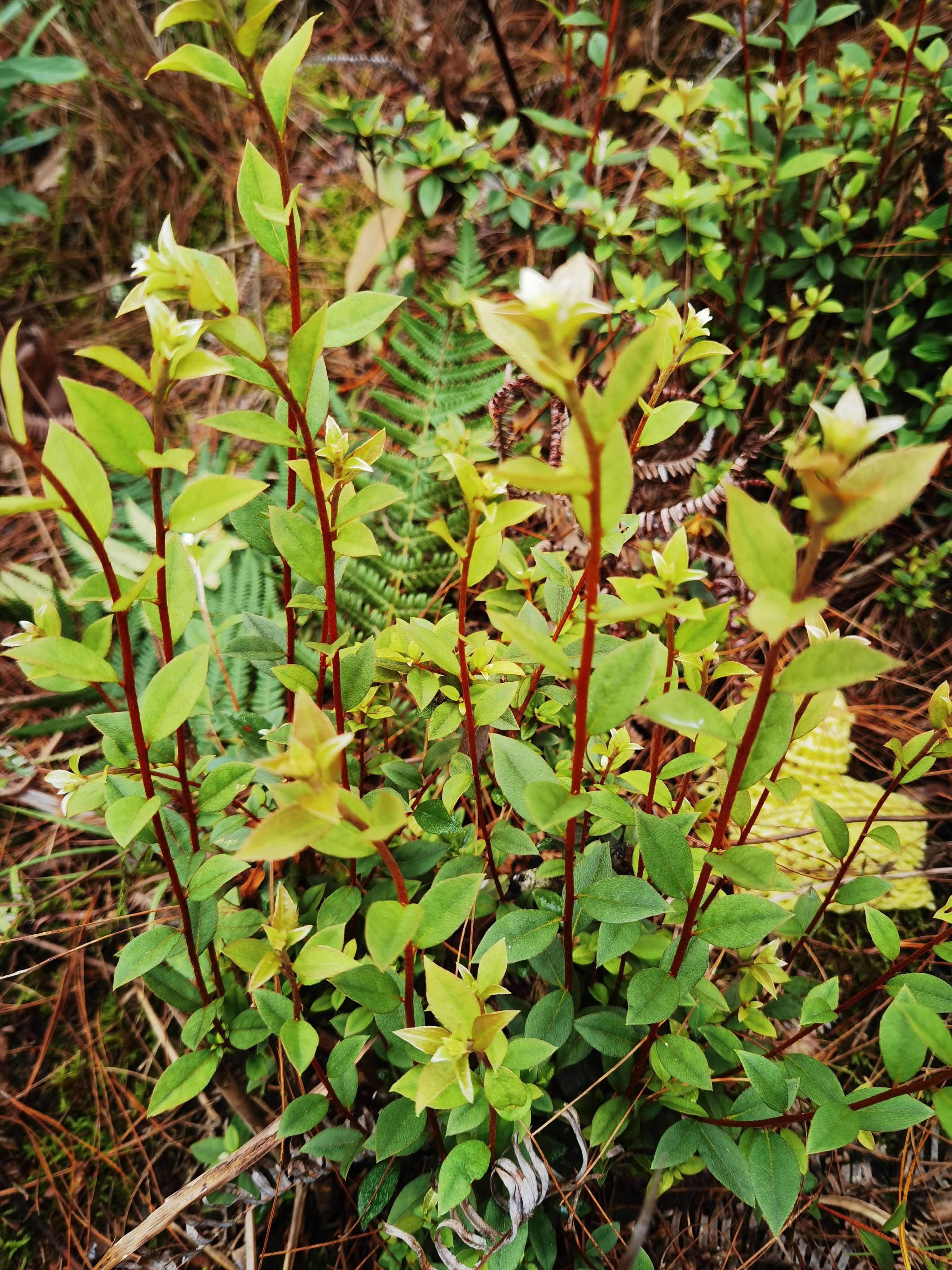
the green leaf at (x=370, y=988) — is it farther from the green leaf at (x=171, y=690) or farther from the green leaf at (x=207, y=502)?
the green leaf at (x=207, y=502)

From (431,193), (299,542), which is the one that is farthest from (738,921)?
(431,193)

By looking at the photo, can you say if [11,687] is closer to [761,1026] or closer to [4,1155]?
[4,1155]

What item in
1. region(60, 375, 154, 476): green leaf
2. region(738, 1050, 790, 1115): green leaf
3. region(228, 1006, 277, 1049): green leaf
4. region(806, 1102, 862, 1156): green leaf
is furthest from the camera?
region(228, 1006, 277, 1049): green leaf

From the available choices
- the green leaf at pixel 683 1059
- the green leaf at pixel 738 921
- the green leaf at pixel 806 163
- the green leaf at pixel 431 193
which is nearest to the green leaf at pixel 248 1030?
the green leaf at pixel 683 1059

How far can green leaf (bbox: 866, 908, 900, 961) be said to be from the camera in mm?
1093

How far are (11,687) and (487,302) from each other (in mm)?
2212

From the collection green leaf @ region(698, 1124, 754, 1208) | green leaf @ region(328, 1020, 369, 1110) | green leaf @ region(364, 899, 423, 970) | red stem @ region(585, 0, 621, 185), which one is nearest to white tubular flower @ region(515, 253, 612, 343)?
green leaf @ region(364, 899, 423, 970)

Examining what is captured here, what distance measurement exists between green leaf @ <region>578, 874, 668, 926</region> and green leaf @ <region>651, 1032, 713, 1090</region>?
0.19 metres

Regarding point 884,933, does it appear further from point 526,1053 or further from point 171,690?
point 171,690

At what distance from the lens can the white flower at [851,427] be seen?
2.09 feet

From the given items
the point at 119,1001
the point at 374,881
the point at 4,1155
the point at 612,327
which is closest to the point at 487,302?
the point at 374,881

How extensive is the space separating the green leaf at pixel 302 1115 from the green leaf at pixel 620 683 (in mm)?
769

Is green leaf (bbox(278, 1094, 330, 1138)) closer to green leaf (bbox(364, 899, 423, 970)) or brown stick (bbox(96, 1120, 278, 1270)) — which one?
brown stick (bbox(96, 1120, 278, 1270))

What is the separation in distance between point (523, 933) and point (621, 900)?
0.52 feet
